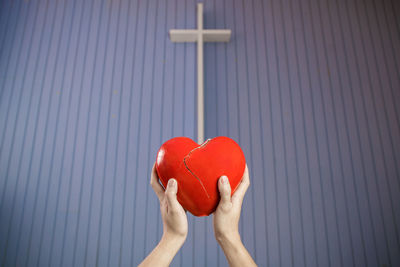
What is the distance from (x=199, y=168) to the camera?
1.77ft

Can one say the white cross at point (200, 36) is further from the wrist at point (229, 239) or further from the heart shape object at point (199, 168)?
the wrist at point (229, 239)

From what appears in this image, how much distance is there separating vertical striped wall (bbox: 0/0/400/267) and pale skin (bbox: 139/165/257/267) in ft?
2.22

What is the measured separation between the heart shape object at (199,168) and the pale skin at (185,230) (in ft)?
0.08

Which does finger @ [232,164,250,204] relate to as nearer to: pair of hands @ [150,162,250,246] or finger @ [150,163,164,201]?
pair of hands @ [150,162,250,246]

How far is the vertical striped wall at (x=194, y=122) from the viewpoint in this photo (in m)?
1.15

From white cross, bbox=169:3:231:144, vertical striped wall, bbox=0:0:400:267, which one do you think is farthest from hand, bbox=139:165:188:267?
white cross, bbox=169:3:231:144

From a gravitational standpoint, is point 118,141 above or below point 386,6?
below

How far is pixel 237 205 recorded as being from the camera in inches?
21.2

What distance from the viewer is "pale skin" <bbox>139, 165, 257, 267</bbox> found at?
474mm

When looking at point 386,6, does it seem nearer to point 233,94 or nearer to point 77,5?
point 233,94

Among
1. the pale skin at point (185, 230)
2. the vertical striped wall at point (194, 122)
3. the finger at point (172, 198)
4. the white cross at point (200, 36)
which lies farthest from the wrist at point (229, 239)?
the white cross at point (200, 36)

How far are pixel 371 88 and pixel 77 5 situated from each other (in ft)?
5.55

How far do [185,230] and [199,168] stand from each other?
123 millimetres

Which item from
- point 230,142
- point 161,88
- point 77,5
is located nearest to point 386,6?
point 161,88
